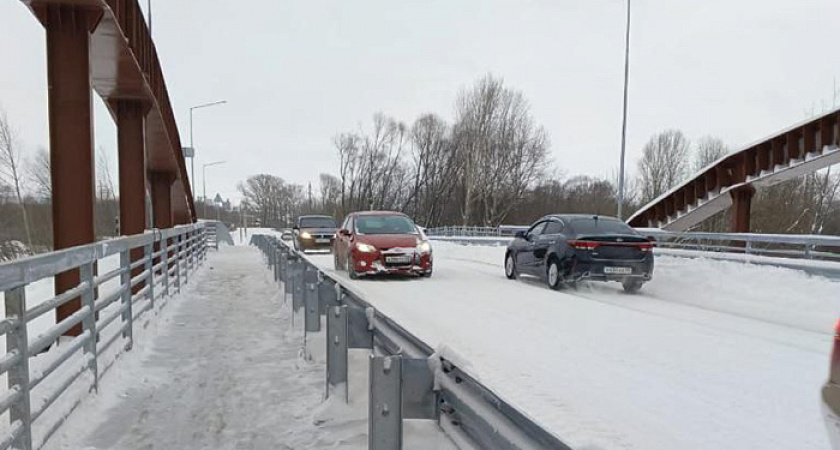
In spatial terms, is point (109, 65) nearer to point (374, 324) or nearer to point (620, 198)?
point (374, 324)

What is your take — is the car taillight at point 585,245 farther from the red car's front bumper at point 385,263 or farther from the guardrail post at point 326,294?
the guardrail post at point 326,294

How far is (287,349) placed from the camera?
6.47 metres

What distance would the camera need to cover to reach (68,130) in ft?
24.9

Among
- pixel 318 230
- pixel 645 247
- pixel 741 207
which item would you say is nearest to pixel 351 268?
pixel 645 247

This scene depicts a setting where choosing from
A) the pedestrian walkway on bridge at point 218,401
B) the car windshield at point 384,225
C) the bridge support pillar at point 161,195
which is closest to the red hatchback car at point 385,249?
the car windshield at point 384,225

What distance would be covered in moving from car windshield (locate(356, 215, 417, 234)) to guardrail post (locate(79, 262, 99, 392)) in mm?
8592

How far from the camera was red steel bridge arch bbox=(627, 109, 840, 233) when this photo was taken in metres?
18.5

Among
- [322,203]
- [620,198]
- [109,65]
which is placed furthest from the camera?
[322,203]

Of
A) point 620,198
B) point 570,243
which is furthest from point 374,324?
point 620,198

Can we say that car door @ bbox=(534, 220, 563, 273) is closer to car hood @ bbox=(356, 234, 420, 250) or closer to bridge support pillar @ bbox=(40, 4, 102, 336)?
car hood @ bbox=(356, 234, 420, 250)

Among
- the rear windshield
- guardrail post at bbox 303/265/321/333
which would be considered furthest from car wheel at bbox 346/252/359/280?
guardrail post at bbox 303/265/321/333

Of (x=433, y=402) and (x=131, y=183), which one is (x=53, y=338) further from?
(x=131, y=183)

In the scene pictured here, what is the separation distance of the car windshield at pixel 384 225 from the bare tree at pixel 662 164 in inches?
2420

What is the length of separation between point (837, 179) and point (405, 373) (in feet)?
149
